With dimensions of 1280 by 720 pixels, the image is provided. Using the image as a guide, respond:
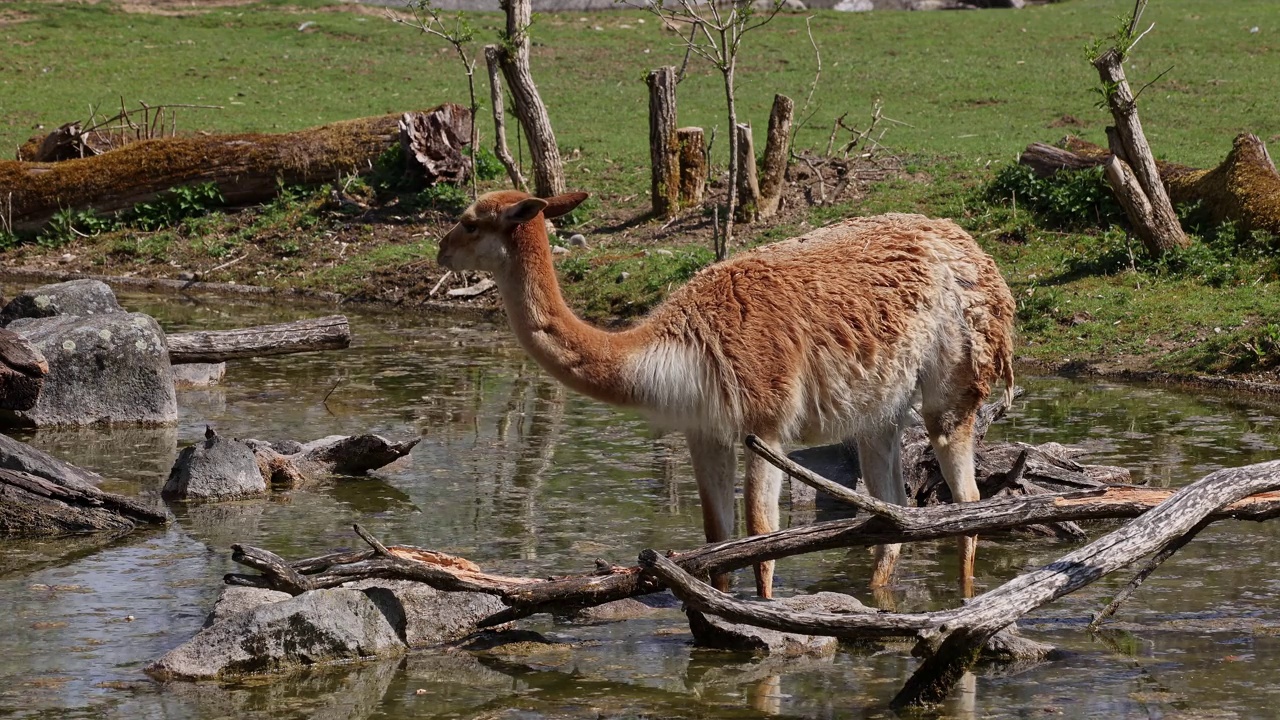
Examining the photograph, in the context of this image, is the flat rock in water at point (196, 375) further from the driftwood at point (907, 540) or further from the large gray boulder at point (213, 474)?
the driftwood at point (907, 540)

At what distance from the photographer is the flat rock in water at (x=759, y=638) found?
668cm

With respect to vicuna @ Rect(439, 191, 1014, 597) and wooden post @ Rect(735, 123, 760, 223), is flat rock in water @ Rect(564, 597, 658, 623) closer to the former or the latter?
vicuna @ Rect(439, 191, 1014, 597)

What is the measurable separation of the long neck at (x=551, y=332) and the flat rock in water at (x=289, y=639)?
133cm

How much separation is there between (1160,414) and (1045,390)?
Result: 1250 mm

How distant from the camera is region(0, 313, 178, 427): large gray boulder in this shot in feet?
36.9

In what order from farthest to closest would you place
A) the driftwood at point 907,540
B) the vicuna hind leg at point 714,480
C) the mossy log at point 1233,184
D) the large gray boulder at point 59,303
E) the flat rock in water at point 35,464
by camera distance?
1. the mossy log at point 1233,184
2. the large gray boulder at point 59,303
3. the flat rock in water at point 35,464
4. the vicuna hind leg at point 714,480
5. the driftwood at point 907,540

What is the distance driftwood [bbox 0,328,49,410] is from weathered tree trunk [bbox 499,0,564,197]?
9.79 metres

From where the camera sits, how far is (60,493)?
334 inches

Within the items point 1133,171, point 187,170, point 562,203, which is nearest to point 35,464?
point 562,203

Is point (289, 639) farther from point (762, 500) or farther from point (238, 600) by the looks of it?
point (762, 500)

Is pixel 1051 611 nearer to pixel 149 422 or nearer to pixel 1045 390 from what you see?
pixel 1045 390

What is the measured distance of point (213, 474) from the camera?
942 centimetres

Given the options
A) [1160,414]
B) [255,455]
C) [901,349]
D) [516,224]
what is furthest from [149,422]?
[1160,414]

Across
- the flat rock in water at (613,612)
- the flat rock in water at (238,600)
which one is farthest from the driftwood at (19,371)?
the flat rock in water at (613,612)
